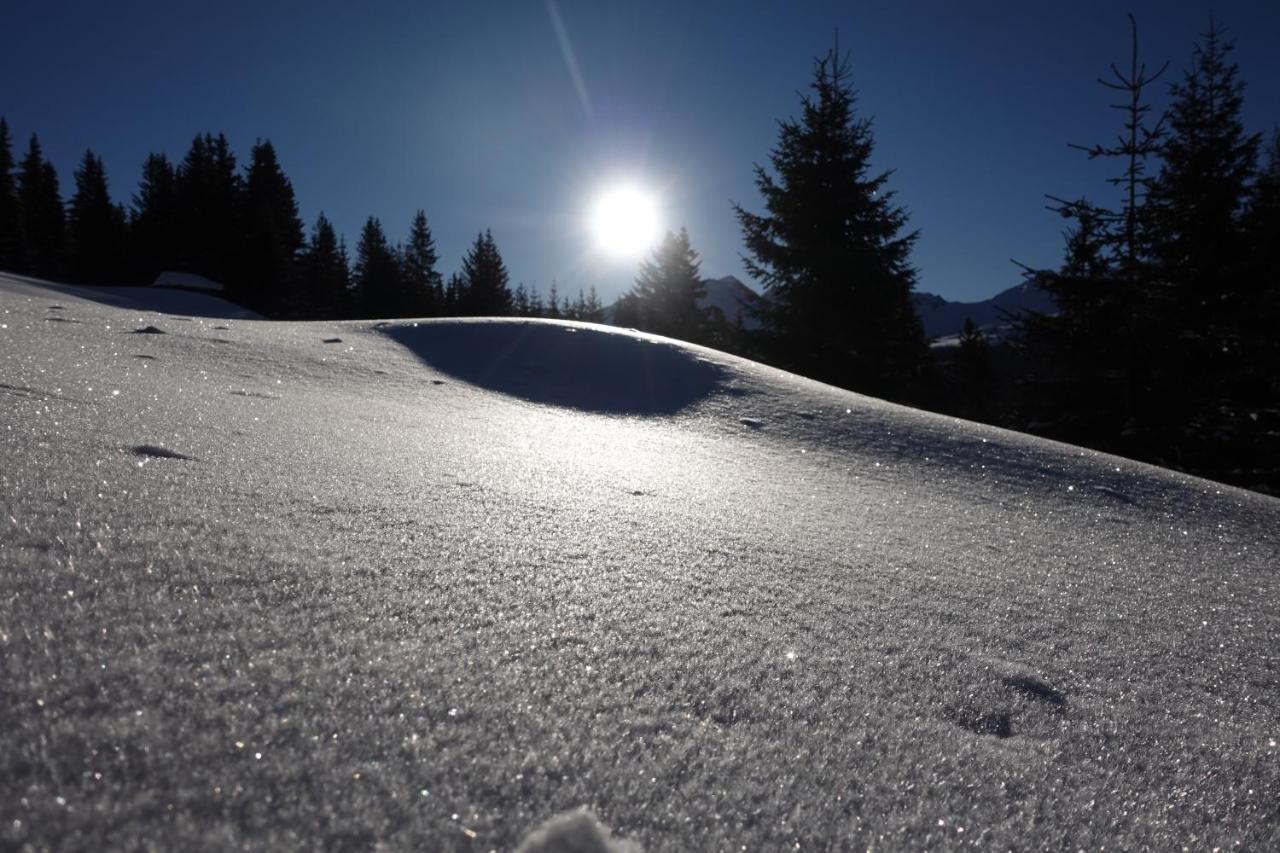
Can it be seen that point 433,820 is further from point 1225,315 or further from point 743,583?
point 1225,315

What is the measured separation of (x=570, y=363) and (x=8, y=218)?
134 feet

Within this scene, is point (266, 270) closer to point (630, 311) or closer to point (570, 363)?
point (630, 311)

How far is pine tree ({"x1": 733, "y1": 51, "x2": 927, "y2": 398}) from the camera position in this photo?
41.7ft

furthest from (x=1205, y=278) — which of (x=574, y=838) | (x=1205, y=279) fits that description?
(x=574, y=838)

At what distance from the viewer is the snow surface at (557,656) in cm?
52

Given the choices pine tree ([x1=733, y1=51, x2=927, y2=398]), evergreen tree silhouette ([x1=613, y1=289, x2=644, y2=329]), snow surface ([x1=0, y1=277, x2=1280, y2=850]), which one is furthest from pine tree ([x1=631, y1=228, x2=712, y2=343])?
snow surface ([x1=0, y1=277, x2=1280, y2=850])

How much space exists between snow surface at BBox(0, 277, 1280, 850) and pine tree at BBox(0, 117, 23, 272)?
41.2 m

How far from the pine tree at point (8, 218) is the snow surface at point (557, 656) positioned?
4116 cm

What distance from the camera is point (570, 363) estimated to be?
523 centimetres

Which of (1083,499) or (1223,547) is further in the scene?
(1083,499)

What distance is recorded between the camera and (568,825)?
522mm

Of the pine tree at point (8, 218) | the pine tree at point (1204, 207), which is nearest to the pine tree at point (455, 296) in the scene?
the pine tree at point (8, 218)

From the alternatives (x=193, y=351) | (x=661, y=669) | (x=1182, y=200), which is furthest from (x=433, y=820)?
(x=1182, y=200)

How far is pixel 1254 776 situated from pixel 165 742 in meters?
1.41
